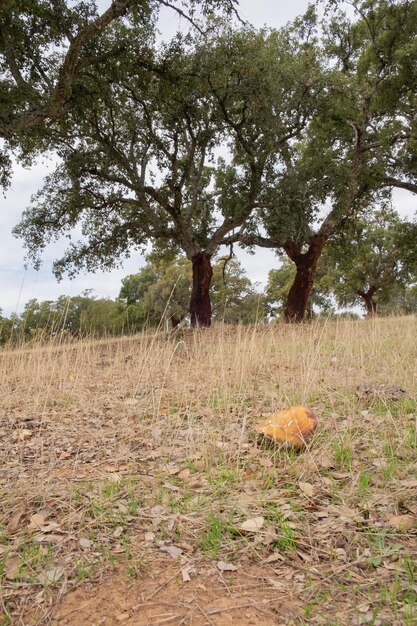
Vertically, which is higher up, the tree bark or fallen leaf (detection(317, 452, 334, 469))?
the tree bark

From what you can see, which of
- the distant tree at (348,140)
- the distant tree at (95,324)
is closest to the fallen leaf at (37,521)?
the distant tree at (95,324)

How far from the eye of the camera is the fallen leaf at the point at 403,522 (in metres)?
2.33

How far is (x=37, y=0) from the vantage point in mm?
7723

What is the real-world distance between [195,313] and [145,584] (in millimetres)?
12120

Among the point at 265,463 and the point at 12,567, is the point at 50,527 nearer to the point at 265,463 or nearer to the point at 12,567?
the point at 12,567

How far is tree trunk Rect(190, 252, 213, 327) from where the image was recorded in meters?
13.9

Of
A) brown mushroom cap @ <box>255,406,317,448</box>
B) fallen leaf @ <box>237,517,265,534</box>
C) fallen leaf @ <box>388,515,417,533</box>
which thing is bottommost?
fallen leaf @ <box>237,517,265,534</box>

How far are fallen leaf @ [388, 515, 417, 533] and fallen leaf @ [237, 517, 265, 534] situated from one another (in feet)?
2.31

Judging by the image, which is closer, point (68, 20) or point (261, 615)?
point (261, 615)

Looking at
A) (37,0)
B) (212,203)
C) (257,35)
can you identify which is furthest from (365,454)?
(212,203)

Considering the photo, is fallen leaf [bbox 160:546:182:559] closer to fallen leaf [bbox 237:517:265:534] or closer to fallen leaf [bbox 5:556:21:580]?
fallen leaf [bbox 237:517:265:534]

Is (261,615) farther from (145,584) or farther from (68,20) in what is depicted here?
(68,20)

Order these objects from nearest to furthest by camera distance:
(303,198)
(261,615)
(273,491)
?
1. (261,615)
2. (273,491)
3. (303,198)

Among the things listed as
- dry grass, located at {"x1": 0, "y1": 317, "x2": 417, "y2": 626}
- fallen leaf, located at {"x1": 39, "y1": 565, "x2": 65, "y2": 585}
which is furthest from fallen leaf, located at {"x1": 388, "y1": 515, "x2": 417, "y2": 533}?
fallen leaf, located at {"x1": 39, "y1": 565, "x2": 65, "y2": 585}
